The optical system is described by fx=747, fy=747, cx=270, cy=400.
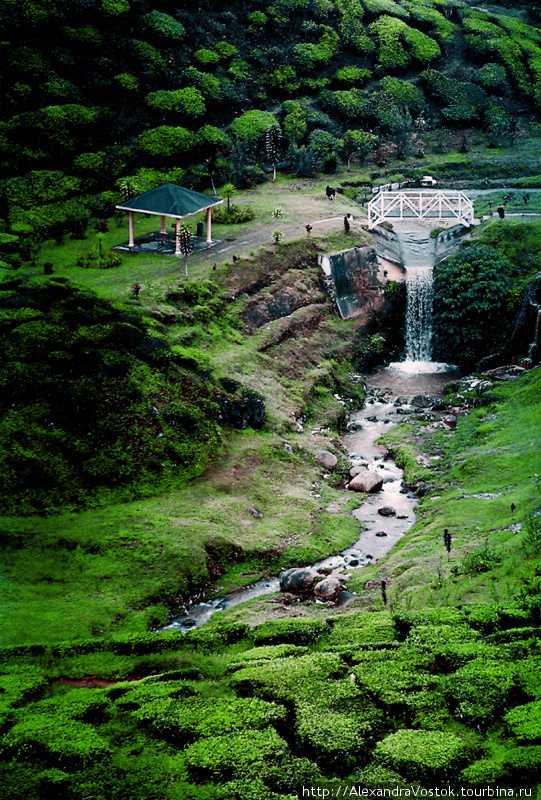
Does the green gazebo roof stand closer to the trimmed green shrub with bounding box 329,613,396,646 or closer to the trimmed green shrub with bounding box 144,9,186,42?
the trimmed green shrub with bounding box 329,613,396,646

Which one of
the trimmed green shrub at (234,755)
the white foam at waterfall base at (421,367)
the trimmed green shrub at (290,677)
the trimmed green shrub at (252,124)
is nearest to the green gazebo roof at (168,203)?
the white foam at waterfall base at (421,367)

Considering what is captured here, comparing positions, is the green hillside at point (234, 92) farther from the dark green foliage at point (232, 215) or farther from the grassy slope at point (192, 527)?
the grassy slope at point (192, 527)

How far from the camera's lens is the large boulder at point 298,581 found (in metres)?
27.1

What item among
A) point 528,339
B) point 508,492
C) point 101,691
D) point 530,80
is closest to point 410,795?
point 101,691

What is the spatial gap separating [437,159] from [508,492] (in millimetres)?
48100

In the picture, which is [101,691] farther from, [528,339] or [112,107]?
[112,107]

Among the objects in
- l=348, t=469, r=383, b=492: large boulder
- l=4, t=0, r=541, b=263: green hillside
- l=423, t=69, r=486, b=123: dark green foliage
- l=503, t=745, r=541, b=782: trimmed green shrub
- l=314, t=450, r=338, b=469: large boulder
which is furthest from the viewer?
l=423, t=69, r=486, b=123: dark green foliage

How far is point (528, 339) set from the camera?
44.3 meters

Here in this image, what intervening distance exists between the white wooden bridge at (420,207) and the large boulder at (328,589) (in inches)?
1312

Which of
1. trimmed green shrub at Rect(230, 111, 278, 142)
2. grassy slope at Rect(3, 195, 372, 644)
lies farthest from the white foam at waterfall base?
trimmed green shrub at Rect(230, 111, 278, 142)

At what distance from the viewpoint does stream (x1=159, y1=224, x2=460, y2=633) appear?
90.6 ft

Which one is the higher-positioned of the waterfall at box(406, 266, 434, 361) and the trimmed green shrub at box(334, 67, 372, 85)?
the trimmed green shrub at box(334, 67, 372, 85)

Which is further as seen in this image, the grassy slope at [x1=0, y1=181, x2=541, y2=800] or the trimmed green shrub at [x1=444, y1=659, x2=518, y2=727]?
the trimmed green shrub at [x1=444, y1=659, x2=518, y2=727]

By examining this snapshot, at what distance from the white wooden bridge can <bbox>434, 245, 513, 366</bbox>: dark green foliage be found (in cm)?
654
